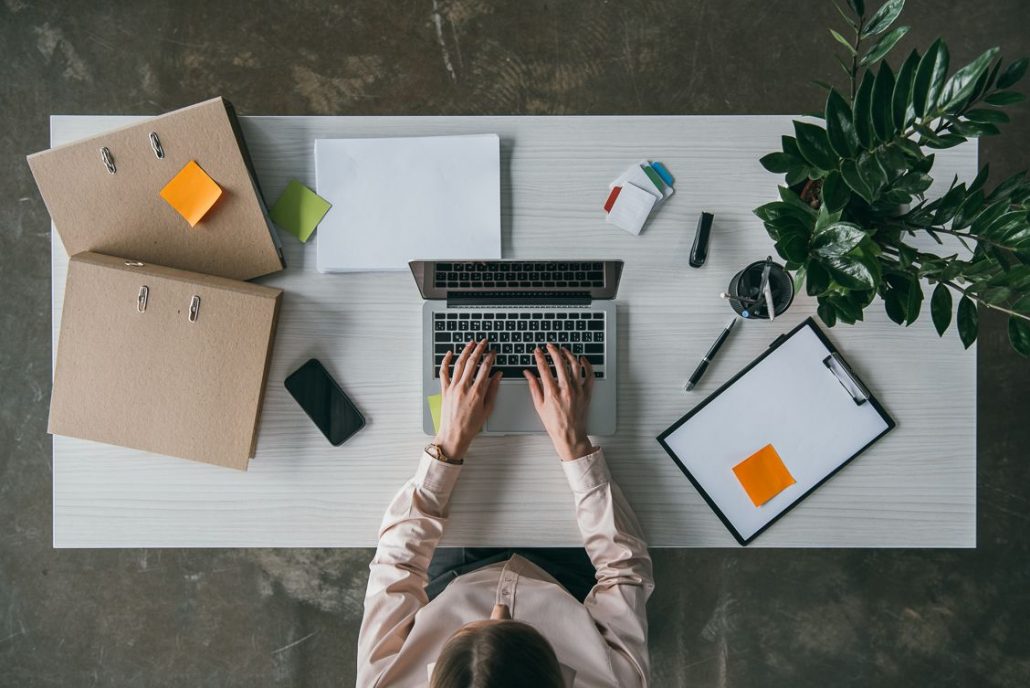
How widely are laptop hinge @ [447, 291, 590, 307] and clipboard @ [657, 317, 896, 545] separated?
29 cm

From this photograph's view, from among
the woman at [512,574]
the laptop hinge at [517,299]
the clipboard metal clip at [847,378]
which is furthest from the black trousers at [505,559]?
the clipboard metal clip at [847,378]

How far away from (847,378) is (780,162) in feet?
1.57

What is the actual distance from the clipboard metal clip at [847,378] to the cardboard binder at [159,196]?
0.97 metres

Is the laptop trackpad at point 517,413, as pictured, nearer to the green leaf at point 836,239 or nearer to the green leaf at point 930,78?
the green leaf at point 836,239

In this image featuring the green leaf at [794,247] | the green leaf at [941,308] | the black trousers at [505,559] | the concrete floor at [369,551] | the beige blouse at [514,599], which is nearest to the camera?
the green leaf at [794,247]

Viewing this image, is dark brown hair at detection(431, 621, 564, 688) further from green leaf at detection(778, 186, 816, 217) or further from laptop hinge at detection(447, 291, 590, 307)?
green leaf at detection(778, 186, 816, 217)

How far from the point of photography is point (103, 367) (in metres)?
1.08

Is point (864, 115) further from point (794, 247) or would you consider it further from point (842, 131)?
point (794, 247)

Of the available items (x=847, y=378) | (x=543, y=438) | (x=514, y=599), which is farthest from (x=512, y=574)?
(x=847, y=378)

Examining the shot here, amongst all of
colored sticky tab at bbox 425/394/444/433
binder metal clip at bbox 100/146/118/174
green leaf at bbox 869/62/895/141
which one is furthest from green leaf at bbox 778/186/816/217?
binder metal clip at bbox 100/146/118/174

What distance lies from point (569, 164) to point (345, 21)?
3.39ft

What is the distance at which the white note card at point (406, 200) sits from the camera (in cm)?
112

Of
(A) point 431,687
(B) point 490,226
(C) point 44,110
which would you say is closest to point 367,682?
(A) point 431,687

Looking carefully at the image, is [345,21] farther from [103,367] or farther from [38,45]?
[103,367]
